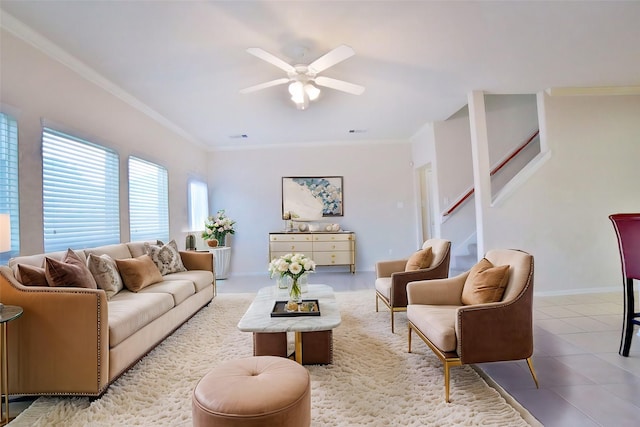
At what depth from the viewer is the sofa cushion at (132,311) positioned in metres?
2.04

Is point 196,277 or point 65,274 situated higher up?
point 65,274

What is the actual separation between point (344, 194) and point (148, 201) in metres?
3.56

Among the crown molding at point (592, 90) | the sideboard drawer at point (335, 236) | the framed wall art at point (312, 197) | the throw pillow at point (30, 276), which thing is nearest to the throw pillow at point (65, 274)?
the throw pillow at point (30, 276)

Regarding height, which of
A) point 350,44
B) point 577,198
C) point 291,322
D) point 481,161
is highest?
point 350,44

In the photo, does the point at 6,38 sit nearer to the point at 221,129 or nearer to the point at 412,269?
the point at 221,129

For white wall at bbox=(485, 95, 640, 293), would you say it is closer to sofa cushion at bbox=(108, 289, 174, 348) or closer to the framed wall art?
the framed wall art

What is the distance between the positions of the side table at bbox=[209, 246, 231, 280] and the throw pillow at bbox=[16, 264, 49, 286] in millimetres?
3383

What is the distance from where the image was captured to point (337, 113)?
4613 millimetres

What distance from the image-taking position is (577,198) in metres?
4.06

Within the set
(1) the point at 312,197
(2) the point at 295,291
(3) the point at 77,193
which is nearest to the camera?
(2) the point at 295,291

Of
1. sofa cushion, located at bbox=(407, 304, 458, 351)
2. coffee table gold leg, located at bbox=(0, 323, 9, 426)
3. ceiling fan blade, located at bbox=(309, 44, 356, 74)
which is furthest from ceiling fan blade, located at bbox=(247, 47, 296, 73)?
coffee table gold leg, located at bbox=(0, 323, 9, 426)

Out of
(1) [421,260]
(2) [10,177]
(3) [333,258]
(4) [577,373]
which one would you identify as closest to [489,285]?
(4) [577,373]

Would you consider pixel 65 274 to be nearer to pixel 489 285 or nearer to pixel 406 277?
pixel 406 277

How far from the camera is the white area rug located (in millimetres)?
1680
